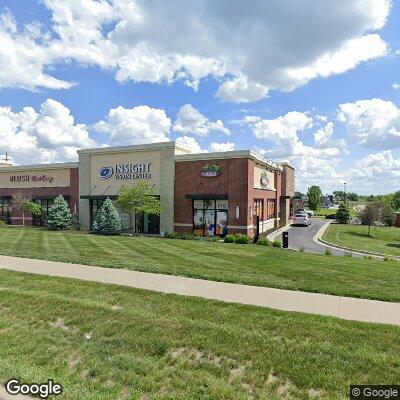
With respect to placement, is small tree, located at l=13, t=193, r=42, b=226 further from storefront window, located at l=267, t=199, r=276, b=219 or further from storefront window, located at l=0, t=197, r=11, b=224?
storefront window, located at l=267, t=199, r=276, b=219

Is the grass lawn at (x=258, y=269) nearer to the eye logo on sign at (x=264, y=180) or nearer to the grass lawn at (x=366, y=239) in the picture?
the grass lawn at (x=366, y=239)

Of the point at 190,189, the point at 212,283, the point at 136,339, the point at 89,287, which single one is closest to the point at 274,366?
the point at 136,339

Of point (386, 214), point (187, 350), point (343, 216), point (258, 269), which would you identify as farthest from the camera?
point (343, 216)

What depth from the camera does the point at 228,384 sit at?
4785 millimetres

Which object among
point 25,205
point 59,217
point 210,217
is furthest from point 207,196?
point 25,205

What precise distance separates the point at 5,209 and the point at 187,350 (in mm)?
38778

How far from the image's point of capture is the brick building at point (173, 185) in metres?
26.5

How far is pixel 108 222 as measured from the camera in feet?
89.5

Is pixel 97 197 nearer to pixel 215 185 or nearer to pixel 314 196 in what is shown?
pixel 215 185

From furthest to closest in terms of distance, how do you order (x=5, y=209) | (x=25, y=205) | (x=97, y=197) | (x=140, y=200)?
(x=5, y=209), (x=25, y=205), (x=97, y=197), (x=140, y=200)

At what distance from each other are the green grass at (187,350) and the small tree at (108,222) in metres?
19.6

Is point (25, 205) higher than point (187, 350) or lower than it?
higher

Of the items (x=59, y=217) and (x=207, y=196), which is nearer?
(x=207, y=196)

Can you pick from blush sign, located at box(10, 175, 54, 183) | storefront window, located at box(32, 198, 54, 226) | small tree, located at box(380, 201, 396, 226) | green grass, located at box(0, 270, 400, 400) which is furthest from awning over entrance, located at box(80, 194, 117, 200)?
small tree, located at box(380, 201, 396, 226)
